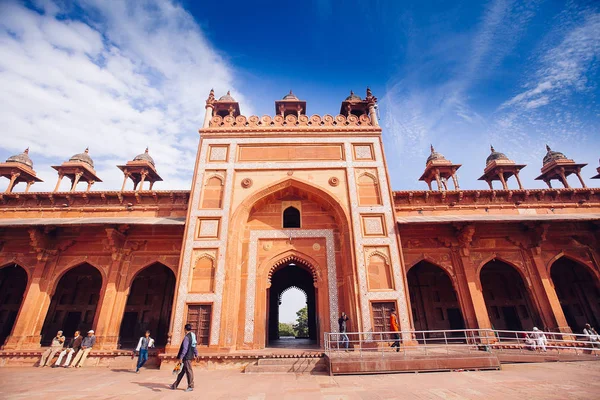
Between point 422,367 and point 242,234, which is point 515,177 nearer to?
point 422,367

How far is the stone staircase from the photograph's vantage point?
8.01 metres

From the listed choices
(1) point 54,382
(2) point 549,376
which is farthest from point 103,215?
(2) point 549,376

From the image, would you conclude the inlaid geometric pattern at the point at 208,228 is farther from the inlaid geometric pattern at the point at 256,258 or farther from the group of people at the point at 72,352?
the group of people at the point at 72,352

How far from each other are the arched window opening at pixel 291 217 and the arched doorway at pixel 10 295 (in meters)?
12.6

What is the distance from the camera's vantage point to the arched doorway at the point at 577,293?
13.0m

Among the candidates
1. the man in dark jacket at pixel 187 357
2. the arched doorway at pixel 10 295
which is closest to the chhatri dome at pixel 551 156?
the man in dark jacket at pixel 187 357

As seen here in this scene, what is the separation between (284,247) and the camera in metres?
12.0

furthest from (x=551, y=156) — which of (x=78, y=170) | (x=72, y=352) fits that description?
(x=78, y=170)

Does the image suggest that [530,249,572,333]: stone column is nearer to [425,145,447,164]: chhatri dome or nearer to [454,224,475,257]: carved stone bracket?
[454,224,475,257]: carved stone bracket

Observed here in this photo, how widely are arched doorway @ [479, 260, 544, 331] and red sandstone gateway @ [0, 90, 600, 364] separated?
57 millimetres

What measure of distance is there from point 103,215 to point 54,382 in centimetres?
882

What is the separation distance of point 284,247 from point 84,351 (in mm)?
7769

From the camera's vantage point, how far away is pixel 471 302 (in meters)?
11.3

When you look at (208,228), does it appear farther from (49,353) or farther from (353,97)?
(353,97)
